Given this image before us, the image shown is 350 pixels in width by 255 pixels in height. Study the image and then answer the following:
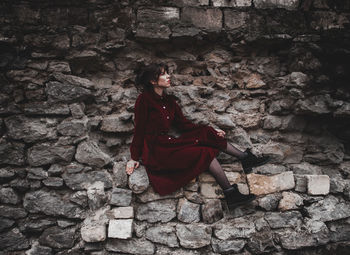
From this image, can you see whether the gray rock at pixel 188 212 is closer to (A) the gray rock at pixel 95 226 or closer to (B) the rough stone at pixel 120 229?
(B) the rough stone at pixel 120 229

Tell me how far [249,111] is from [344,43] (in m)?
1.41

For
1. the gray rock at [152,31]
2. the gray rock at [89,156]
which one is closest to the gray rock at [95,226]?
the gray rock at [89,156]

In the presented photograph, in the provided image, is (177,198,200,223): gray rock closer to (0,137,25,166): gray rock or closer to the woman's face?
the woman's face

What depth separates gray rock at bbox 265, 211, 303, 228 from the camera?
9.00 feet

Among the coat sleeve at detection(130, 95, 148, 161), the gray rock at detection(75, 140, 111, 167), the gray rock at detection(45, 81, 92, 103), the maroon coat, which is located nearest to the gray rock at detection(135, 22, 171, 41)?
the maroon coat

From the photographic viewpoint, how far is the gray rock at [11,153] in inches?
109

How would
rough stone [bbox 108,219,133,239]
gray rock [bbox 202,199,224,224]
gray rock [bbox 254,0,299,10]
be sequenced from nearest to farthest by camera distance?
1. rough stone [bbox 108,219,133,239]
2. gray rock [bbox 202,199,224,224]
3. gray rock [bbox 254,0,299,10]

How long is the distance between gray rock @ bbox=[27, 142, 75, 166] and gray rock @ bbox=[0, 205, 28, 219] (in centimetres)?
54

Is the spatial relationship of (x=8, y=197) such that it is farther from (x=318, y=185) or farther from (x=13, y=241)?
(x=318, y=185)

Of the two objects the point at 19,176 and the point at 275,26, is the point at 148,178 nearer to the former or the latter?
the point at 19,176

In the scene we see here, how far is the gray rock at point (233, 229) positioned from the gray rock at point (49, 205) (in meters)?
1.55

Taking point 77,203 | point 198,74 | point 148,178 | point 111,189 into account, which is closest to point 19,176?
point 77,203

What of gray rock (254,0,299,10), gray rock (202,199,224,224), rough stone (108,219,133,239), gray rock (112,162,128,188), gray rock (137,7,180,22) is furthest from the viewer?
gray rock (254,0,299,10)

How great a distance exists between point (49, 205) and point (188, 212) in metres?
1.57
